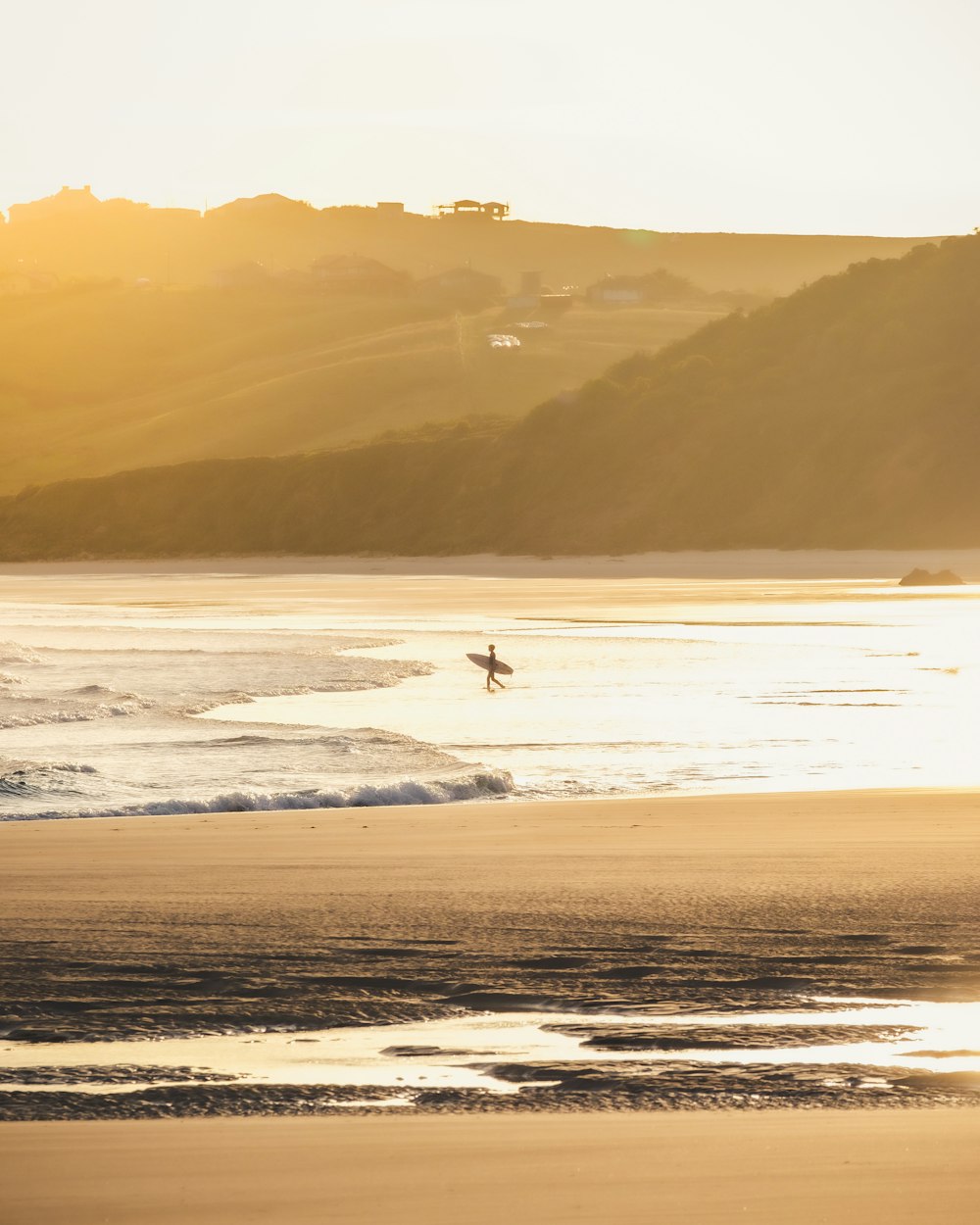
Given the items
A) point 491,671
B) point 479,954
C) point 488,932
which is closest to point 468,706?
point 491,671

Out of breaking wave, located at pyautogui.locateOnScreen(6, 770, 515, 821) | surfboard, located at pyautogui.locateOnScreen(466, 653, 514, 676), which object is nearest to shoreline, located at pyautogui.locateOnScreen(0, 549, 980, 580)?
surfboard, located at pyautogui.locateOnScreen(466, 653, 514, 676)

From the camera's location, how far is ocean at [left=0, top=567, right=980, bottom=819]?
12.1 meters

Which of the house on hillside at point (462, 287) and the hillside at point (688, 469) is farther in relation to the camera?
the house on hillside at point (462, 287)

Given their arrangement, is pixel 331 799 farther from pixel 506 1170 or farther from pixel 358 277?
pixel 358 277

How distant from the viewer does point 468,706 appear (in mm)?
17891

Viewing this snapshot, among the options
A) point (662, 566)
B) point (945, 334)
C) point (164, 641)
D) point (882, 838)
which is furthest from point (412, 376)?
point (882, 838)

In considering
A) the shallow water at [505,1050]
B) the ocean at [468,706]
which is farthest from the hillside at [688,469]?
the shallow water at [505,1050]

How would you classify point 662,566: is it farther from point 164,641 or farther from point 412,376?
point 412,376

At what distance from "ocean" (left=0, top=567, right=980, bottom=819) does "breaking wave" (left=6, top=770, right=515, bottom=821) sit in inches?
1.0

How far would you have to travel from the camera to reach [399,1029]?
208 inches

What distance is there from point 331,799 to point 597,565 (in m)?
52.3

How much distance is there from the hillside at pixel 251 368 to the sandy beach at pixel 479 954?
307 feet

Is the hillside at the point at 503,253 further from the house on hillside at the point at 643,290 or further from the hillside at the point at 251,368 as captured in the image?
the hillside at the point at 251,368

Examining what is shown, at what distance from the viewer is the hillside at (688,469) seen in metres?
68.6
